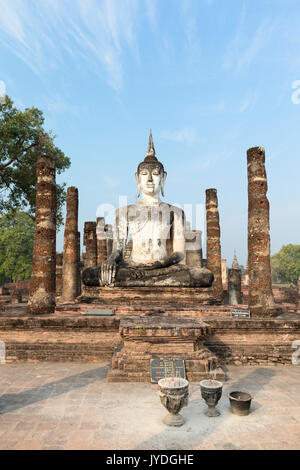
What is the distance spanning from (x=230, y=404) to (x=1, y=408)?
2893 mm

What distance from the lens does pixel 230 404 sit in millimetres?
3939

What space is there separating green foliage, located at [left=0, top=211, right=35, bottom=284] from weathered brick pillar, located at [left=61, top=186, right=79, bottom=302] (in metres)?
22.3

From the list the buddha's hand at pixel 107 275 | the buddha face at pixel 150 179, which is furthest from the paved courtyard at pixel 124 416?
the buddha face at pixel 150 179

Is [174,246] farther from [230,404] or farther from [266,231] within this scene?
[230,404]

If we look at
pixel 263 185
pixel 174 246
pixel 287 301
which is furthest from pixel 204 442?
pixel 287 301

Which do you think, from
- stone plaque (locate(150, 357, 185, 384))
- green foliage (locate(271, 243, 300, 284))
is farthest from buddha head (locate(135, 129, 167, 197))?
green foliage (locate(271, 243, 300, 284))

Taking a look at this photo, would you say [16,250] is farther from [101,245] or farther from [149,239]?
[149,239]

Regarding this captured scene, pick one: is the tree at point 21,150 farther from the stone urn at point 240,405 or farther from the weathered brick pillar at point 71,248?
the stone urn at point 240,405

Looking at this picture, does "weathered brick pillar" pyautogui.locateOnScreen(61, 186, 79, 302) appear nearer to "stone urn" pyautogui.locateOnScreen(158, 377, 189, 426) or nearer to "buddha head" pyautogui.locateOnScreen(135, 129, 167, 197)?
"buddha head" pyautogui.locateOnScreen(135, 129, 167, 197)

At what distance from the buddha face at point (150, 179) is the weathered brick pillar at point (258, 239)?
320 cm

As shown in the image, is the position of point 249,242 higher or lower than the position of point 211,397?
higher

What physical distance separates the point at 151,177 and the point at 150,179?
80 mm

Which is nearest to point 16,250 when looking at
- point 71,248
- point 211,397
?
point 71,248

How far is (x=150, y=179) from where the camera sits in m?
10.6
